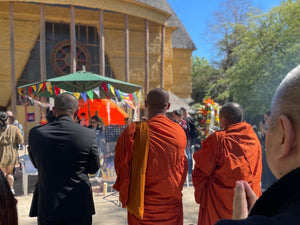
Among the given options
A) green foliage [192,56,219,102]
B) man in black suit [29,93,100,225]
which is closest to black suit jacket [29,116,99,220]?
man in black suit [29,93,100,225]

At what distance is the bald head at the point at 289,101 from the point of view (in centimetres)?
81

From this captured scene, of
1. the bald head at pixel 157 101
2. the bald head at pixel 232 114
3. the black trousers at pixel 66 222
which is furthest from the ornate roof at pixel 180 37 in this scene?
the black trousers at pixel 66 222

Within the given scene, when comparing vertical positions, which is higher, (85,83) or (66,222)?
(85,83)

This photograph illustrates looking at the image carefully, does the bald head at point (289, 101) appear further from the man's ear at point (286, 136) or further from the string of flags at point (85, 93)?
the string of flags at point (85, 93)

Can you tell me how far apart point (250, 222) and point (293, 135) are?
29cm

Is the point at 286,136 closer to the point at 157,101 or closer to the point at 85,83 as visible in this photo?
the point at 157,101

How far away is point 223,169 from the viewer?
9.73ft

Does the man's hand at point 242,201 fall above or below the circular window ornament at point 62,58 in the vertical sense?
below

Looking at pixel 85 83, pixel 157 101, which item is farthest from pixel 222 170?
pixel 85 83

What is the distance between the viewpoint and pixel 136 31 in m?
Answer: 20.0

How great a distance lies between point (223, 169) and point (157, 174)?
73cm

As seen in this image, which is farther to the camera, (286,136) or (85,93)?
(85,93)

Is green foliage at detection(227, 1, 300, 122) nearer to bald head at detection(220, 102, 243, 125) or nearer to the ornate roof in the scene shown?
the ornate roof

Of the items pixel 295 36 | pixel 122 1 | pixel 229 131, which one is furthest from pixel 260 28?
pixel 229 131
